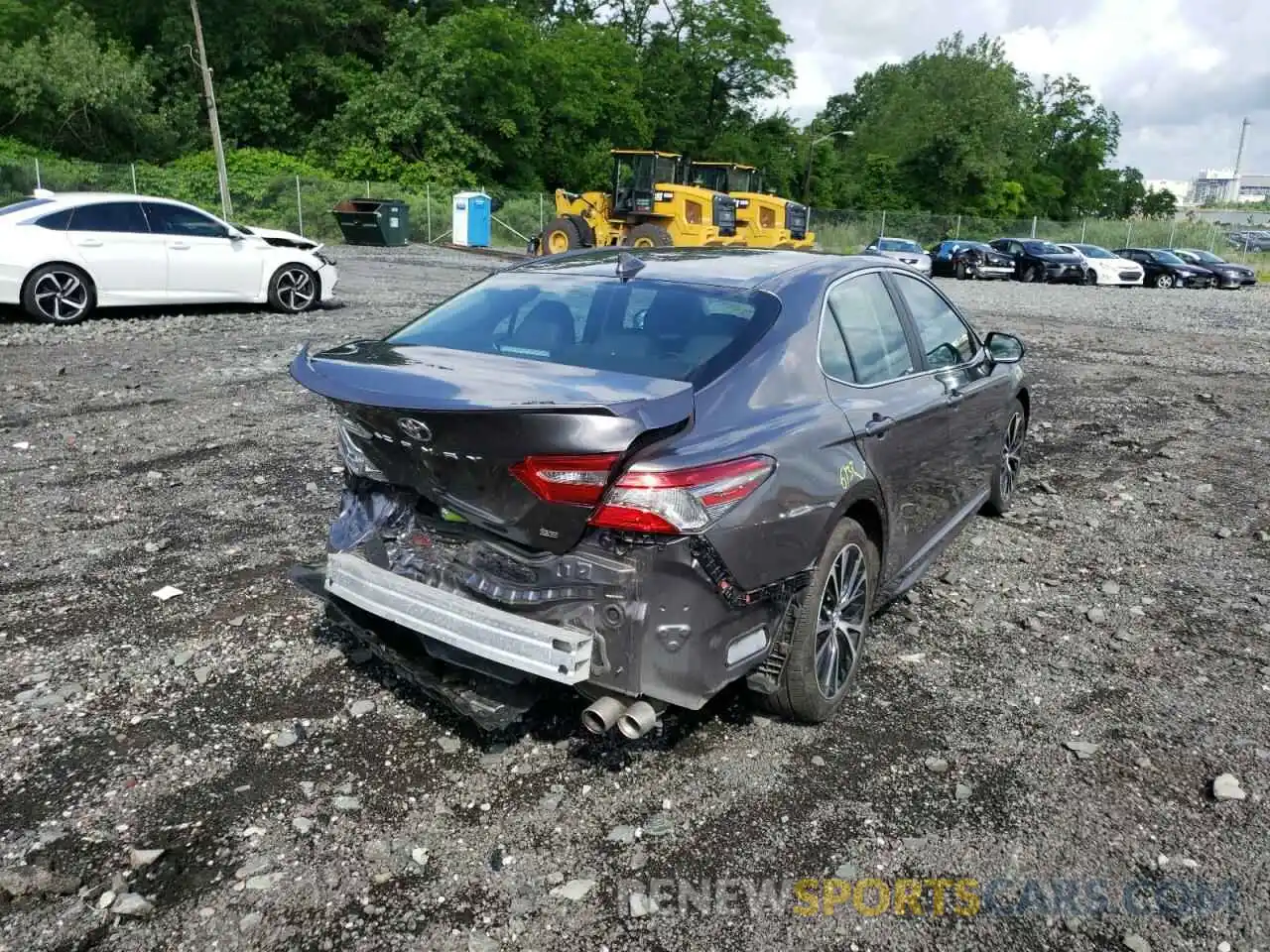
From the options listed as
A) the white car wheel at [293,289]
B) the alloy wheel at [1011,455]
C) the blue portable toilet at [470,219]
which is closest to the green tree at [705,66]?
the blue portable toilet at [470,219]

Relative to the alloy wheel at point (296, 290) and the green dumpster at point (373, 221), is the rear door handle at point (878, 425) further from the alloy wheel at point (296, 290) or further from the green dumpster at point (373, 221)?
the green dumpster at point (373, 221)

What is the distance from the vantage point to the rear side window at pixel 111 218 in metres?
11.7

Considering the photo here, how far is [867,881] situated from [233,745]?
214 centimetres

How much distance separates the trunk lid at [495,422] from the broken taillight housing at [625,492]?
35mm

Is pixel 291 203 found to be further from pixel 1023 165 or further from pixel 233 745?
pixel 1023 165

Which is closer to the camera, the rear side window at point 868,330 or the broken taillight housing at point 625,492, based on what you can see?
the broken taillight housing at point 625,492

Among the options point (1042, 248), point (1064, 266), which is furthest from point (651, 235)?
point (1042, 248)

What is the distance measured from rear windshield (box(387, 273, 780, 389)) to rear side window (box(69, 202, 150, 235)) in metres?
9.73

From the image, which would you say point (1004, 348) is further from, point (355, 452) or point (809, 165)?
point (809, 165)

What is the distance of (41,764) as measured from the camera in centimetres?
325

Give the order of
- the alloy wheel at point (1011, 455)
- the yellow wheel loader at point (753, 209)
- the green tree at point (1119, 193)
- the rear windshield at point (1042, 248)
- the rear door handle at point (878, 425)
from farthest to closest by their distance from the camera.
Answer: the green tree at point (1119, 193) → the rear windshield at point (1042, 248) → the yellow wheel loader at point (753, 209) → the alloy wheel at point (1011, 455) → the rear door handle at point (878, 425)

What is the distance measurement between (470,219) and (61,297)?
81.8ft

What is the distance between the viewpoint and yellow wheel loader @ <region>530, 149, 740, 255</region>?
1009 inches

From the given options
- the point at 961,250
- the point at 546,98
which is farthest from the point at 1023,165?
the point at 961,250
